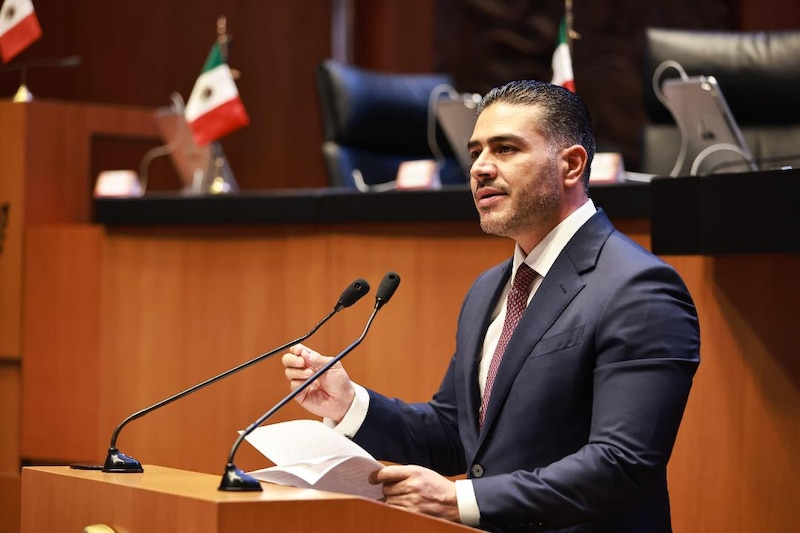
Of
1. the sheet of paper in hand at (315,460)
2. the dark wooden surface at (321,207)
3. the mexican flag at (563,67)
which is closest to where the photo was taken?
the sheet of paper in hand at (315,460)

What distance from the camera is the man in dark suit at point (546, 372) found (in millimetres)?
1988

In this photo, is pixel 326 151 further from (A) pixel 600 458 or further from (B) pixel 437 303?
(A) pixel 600 458

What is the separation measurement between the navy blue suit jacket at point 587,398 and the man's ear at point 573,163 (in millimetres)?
85

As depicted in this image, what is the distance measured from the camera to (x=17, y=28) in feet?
15.8

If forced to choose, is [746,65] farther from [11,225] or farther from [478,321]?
[11,225]

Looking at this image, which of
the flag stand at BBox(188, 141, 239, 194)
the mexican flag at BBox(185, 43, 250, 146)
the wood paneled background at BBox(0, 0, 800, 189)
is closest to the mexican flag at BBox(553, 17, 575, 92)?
the mexican flag at BBox(185, 43, 250, 146)

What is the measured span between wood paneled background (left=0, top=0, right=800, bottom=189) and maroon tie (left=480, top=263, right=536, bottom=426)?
13.9 feet

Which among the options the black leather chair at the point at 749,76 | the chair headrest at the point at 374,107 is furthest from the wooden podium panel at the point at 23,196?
the black leather chair at the point at 749,76

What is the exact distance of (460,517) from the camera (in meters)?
Answer: 1.99

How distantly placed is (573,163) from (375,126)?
2.78m

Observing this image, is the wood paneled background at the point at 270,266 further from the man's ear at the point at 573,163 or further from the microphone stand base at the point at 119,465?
the microphone stand base at the point at 119,465

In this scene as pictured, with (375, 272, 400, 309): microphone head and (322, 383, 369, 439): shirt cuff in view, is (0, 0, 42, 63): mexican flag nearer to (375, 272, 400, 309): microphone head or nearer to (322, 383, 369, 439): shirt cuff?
(322, 383, 369, 439): shirt cuff

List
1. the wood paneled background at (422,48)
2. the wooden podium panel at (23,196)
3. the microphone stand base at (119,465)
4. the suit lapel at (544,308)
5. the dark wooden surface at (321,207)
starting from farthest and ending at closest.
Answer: the wood paneled background at (422,48), the wooden podium panel at (23,196), the dark wooden surface at (321,207), the suit lapel at (544,308), the microphone stand base at (119,465)

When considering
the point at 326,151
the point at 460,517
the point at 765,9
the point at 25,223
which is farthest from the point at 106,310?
the point at 765,9
